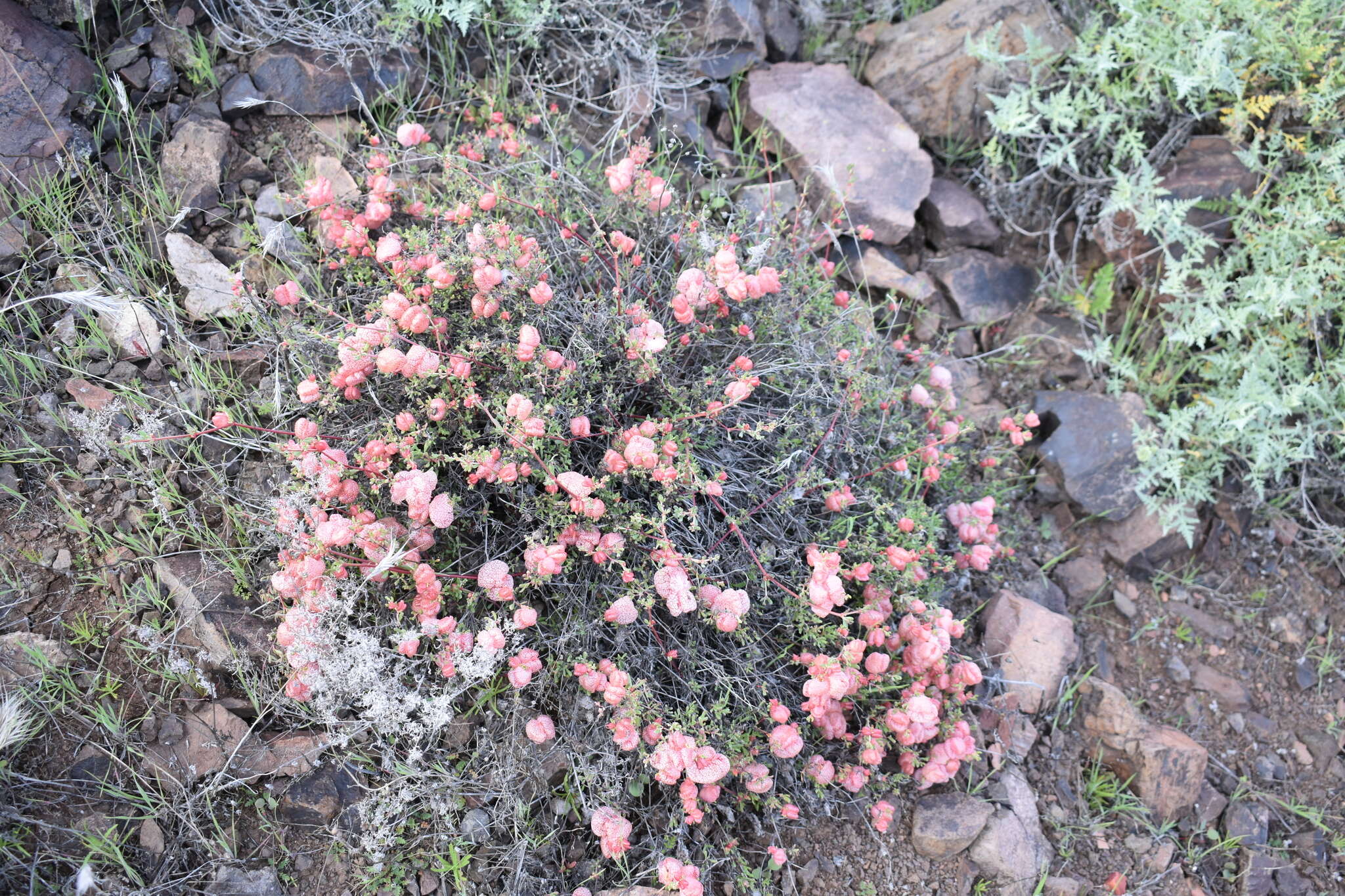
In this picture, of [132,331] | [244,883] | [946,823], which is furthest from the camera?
[132,331]

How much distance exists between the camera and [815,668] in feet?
7.70

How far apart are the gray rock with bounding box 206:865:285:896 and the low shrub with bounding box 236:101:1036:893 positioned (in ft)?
0.89

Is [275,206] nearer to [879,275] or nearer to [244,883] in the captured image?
[244,883]

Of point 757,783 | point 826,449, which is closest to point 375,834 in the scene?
point 757,783

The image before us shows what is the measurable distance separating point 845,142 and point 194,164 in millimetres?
2575

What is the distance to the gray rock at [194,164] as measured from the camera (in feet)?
9.77

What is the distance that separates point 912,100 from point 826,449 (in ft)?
6.64

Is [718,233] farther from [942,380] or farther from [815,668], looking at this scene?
[815,668]

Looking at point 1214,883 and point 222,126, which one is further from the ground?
point 222,126

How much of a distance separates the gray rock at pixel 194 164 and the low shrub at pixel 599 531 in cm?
47

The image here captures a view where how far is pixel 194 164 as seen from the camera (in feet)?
9.87

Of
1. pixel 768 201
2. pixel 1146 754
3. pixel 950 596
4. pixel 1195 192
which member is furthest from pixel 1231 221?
pixel 1146 754

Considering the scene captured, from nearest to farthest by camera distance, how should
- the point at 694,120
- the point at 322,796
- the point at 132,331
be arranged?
the point at 322,796 → the point at 132,331 → the point at 694,120

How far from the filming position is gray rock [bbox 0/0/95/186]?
111 inches
